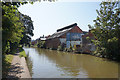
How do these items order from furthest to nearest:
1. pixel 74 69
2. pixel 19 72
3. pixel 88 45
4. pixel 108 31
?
pixel 88 45
pixel 108 31
pixel 74 69
pixel 19 72

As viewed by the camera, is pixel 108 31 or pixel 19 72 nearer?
pixel 19 72

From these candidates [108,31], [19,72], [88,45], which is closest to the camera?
[19,72]

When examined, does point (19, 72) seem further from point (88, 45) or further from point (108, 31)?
point (88, 45)

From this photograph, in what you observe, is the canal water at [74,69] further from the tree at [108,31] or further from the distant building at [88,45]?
the distant building at [88,45]

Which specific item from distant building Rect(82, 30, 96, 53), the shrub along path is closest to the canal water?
the shrub along path

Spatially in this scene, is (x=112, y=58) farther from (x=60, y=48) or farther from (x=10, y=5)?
(x=60, y=48)

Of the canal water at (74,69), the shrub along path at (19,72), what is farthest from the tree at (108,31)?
the shrub along path at (19,72)

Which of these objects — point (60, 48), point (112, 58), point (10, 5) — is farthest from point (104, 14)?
point (60, 48)

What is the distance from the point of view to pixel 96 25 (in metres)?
15.5

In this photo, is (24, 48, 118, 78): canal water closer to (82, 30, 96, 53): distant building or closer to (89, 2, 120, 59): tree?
(89, 2, 120, 59): tree

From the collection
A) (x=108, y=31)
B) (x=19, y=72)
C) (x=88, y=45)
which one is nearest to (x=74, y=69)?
(x=19, y=72)

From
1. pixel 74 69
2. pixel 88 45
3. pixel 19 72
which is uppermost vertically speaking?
pixel 88 45

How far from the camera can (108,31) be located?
14320 millimetres

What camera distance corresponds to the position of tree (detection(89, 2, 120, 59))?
13.2 metres
